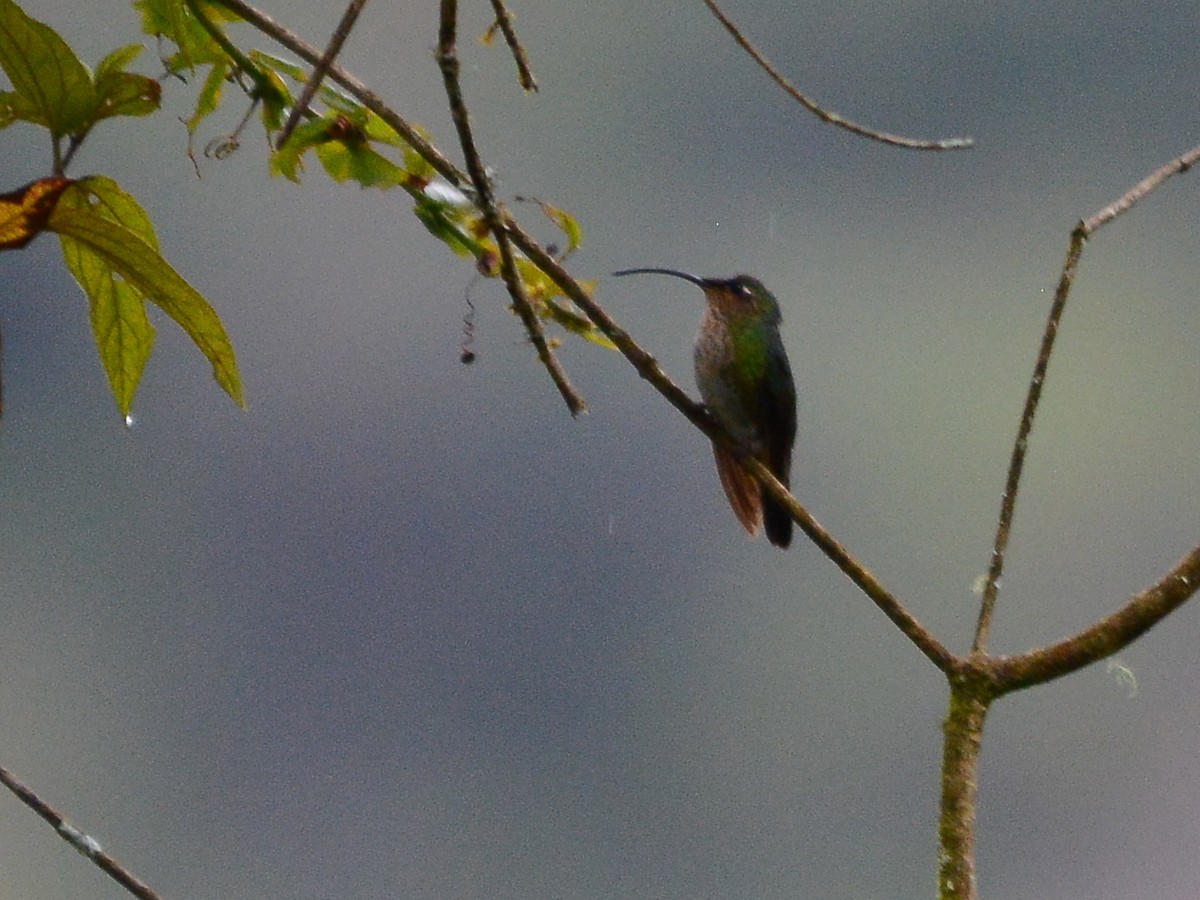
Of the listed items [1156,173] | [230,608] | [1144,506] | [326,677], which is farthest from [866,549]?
[1156,173]

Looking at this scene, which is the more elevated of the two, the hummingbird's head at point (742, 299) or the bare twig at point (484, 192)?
the hummingbird's head at point (742, 299)

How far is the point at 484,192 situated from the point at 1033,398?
40 centimetres

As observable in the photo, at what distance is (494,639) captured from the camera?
20.8 meters

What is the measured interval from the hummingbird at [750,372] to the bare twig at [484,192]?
195cm

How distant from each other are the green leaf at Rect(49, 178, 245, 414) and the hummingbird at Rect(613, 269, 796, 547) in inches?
80.8

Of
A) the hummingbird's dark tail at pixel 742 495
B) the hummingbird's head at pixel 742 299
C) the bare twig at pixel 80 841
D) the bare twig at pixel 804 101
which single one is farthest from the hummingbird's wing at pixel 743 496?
the bare twig at pixel 80 841

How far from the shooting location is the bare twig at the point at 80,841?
2.68 ft

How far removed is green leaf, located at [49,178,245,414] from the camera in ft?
3.15

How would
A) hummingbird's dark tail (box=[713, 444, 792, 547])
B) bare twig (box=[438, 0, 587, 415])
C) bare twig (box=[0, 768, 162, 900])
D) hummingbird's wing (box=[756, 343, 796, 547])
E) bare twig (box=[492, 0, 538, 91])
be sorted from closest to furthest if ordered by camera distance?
bare twig (box=[0, 768, 162, 900])
bare twig (box=[438, 0, 587, 415])
bare twig (box=[492, 0, 538, 91])
hummingbird's dark tail (box=[713, 444, 792, 547])
hummingbird's wing (box=[756, 343, 796, 547])

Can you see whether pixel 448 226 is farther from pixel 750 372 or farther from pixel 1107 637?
pixel 750 372

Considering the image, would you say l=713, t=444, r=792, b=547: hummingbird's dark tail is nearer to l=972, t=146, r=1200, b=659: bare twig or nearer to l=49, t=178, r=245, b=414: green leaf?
l=972, t=146, r=1200, b=659: bare twig

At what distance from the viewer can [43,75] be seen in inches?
39.0

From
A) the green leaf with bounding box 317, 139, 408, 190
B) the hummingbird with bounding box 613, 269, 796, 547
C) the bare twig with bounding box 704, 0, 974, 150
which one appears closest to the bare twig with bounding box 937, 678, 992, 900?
the bare twig with bounding box 704, 0, 974, 150

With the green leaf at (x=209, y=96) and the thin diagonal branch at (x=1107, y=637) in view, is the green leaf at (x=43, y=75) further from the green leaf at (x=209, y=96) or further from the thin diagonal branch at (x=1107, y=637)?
the thin diagonal branch at (x=1107, y=637)
